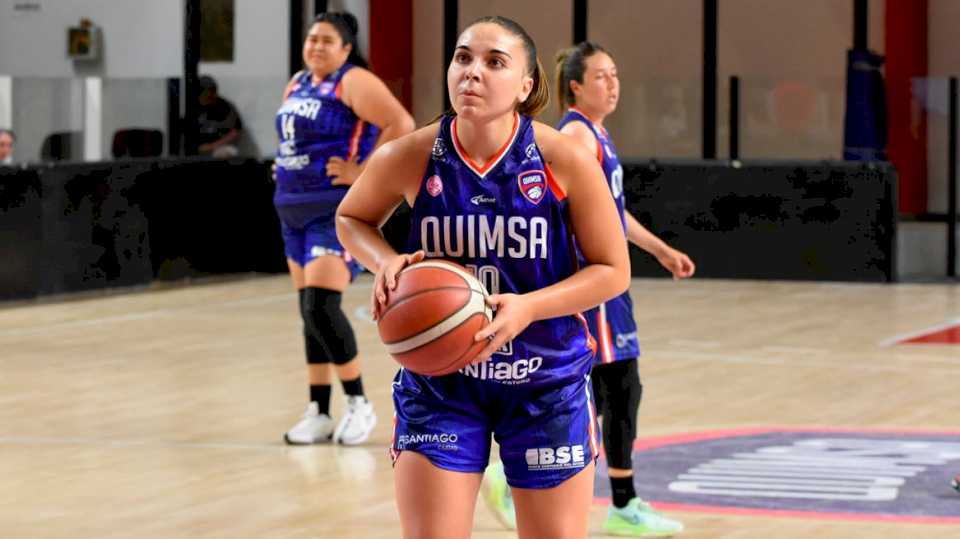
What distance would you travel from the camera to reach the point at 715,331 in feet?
39.7

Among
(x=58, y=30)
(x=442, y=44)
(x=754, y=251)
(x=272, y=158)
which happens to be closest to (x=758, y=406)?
(x=754, y=251)

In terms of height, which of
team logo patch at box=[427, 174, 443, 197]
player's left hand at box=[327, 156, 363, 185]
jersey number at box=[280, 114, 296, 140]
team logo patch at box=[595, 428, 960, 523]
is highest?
jersey number at box=[280, 114, 296, 140]

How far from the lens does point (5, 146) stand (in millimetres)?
13766

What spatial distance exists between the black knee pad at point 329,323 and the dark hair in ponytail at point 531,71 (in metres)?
Answer: 3.70

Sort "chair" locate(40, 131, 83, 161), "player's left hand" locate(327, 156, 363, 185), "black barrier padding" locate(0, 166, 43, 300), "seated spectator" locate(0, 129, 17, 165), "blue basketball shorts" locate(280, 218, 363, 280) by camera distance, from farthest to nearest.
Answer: "chair" locate(40, 131, 83, 161)
"seated spectator" locate(0, 129, 17, 165)
"black barrier padding" locate(0, 166, 43, 300)
"player's left hand" locate(327, 156, 363, 185)
"blue basketball shorts" locate(280, 218, 363, 280)

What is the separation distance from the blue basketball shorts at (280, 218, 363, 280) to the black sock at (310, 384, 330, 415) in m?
0.52

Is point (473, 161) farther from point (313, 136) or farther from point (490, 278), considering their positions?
point (313, 136)

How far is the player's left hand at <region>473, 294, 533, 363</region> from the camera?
3889mm

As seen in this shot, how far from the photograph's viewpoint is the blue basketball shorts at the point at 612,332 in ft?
20.3

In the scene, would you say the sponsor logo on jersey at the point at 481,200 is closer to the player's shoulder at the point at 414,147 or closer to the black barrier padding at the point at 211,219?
the player's shoulder at the point at 414,147

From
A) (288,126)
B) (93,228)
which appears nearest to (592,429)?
(288,126)

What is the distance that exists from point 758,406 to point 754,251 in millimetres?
6625

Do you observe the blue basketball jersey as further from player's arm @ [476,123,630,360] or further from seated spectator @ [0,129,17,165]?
seated spectator @ [0,129,17,165]

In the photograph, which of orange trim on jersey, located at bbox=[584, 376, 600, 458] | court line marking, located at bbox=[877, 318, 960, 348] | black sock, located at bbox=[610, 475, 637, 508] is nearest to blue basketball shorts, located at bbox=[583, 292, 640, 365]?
black sock, located at bbox=[610, 475, 637, 508]
